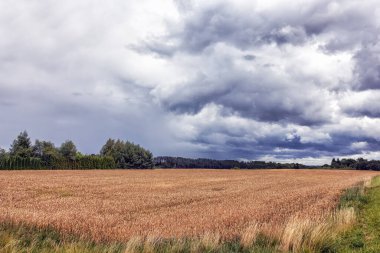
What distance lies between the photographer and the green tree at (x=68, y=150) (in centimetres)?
14646

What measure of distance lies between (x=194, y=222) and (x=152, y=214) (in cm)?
493

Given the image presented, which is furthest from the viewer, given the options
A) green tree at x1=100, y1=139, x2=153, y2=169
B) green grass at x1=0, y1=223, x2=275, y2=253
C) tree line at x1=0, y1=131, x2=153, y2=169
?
green tree at x1=100, y1=139, x2=153, y2=169

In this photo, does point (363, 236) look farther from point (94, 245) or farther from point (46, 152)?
point (46, 152)

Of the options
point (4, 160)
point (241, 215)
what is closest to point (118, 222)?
point (241, 215)

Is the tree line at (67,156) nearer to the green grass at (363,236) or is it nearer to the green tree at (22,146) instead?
the green tree at (22,146)

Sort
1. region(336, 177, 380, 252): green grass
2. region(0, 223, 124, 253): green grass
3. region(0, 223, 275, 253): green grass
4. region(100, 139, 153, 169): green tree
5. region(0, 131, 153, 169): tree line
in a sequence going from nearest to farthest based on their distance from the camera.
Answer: region(0, 223, 124, 253): green grass → region(0, 223, 275, 253): green grass → region(336, 177, 380, 252): green grass → region(0, 131, 153, 169): tree line → region(100, 139, 153, 169): green tree

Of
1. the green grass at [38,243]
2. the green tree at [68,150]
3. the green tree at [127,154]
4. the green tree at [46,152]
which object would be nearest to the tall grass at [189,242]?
the green grass at [38,243]

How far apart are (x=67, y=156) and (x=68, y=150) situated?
2.77 m

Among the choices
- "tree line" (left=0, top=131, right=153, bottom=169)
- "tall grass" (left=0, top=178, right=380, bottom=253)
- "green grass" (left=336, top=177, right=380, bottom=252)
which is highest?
"tree line" (left=0, top=131, right=153, bottom=169)

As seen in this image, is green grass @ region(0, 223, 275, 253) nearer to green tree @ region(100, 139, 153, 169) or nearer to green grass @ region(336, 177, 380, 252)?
green grass @ region(336, 177, 380, 252)

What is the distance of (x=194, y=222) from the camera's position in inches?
793

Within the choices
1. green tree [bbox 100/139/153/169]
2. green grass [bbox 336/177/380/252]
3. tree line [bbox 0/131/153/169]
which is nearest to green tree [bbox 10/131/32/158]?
tree line [bbox 0/131/153/169]

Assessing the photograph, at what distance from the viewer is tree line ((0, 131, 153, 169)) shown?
126 metres

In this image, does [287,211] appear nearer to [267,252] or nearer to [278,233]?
[278,233]
